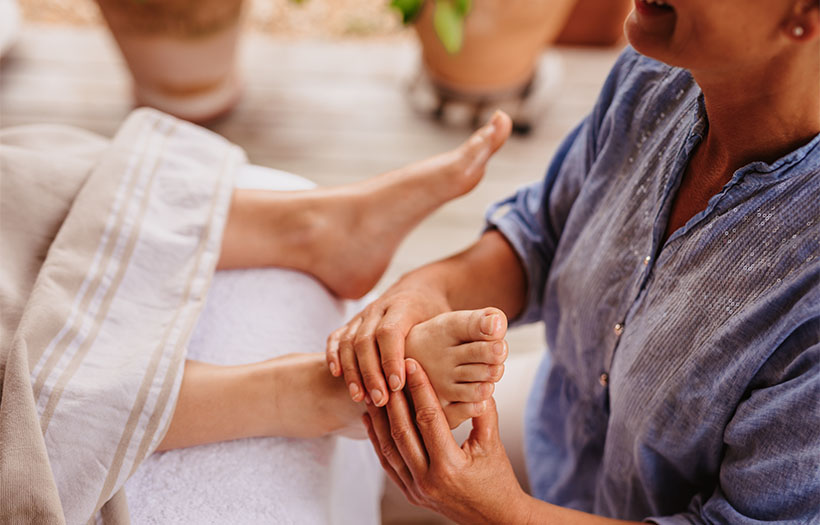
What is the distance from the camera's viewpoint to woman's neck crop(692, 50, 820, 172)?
54 cm

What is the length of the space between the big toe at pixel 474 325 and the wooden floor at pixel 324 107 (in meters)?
0.97

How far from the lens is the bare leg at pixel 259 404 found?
2.67 ft

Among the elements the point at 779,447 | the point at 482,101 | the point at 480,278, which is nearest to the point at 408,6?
the point at 482,101

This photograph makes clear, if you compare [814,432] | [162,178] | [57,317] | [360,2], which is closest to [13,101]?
[360,2]

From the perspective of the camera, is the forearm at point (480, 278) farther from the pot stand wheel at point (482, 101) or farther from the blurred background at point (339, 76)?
the pot stand wheel at point (482, 101)

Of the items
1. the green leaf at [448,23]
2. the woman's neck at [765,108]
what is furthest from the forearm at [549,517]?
the green leaf at [448,23]

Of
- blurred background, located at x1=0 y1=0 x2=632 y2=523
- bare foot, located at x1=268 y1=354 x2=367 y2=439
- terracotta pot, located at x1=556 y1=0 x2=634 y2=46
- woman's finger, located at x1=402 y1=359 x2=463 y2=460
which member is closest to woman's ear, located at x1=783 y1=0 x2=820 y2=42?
woman's finger, located at x1=402 y1=359 x2=463 y2=460

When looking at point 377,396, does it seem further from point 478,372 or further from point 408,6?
point 408,6

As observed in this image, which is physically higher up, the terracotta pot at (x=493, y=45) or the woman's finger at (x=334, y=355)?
the woman's finger at (x=334, y=355)

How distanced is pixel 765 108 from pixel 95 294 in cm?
72

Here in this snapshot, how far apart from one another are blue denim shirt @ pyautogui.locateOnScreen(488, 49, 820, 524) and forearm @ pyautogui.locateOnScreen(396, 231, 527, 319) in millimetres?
19

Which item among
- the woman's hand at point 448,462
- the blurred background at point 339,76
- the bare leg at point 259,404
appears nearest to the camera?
the woman's hand at point 448,462

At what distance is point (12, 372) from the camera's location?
729 millimetres

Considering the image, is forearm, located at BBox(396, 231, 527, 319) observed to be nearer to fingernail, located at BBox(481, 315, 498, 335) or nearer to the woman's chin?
fingernail, located at BBox(481, 315, 498, 335)
